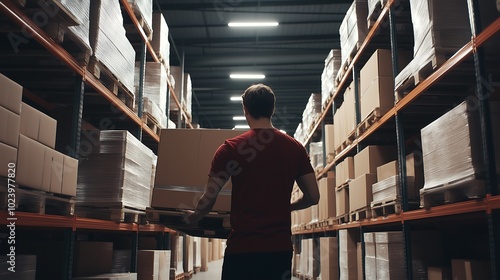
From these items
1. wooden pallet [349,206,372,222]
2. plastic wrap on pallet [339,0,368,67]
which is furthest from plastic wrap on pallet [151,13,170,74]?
wooden pallet [349,206,372,222]

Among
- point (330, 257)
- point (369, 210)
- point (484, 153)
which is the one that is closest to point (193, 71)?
point (330, 257)

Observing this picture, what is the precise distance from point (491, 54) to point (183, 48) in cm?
933

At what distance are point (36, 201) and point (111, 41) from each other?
6.47 ft

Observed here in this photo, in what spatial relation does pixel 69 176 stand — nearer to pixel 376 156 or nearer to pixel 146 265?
pixel 146 265

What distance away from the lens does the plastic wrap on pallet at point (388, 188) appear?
4574 millimetres

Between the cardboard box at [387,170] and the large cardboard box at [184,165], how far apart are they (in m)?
1.89

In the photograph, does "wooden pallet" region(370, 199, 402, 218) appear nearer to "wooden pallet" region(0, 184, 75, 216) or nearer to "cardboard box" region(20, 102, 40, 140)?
"wooden pallet" region(0, 184, 75, 216)

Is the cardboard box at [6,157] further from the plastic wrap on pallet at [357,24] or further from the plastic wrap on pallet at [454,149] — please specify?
the plastic wrap on pallet at [357,24]

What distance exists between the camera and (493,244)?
288 cm

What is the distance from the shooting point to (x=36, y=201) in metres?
3.14

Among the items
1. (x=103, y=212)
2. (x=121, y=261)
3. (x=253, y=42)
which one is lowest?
(x=121, y=261)

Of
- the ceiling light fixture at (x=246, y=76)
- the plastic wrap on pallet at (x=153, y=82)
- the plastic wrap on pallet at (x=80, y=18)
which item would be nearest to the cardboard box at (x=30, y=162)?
the plastic wrap on pallet at (x=80, y=18)

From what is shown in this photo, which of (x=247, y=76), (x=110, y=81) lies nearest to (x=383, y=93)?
(x=110, y=81)

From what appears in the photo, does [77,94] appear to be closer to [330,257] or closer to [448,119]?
[448,119]
